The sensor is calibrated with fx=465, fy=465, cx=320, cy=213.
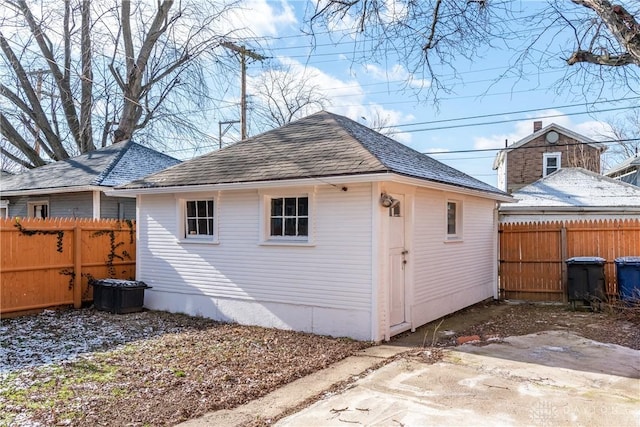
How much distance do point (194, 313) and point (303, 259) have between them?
2843mm

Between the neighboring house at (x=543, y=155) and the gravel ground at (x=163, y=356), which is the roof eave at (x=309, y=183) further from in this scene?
the neighboring house at (x=543, y=155)

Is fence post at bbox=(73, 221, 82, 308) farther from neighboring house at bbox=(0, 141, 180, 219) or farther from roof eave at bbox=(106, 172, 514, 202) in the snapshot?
neighboring house at bbox=(0, 141, 180, 219)

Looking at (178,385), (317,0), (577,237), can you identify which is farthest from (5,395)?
(577,237)

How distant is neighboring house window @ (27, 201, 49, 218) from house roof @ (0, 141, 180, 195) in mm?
570

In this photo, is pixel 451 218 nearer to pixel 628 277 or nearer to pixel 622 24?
pixel 628 277

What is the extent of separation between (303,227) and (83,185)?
7.87 metres

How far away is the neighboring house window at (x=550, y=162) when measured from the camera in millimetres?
23266

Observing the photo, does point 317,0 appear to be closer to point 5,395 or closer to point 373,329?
point 373,329

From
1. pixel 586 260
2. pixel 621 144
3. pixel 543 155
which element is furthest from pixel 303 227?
pixel 621 144

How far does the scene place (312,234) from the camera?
739 centimetres

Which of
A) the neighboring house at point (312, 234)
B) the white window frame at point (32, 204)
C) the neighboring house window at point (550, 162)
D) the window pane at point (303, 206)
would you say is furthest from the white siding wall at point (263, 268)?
the neighboring house window at point (550, 162)

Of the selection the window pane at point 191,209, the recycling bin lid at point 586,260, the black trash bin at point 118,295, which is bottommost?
the black trash bin at point 118,295

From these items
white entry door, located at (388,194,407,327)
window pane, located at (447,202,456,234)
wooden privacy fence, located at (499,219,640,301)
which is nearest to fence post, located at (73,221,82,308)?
white entry door, located at (388,194,407,327)

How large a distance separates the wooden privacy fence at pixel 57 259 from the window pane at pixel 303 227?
519cm
